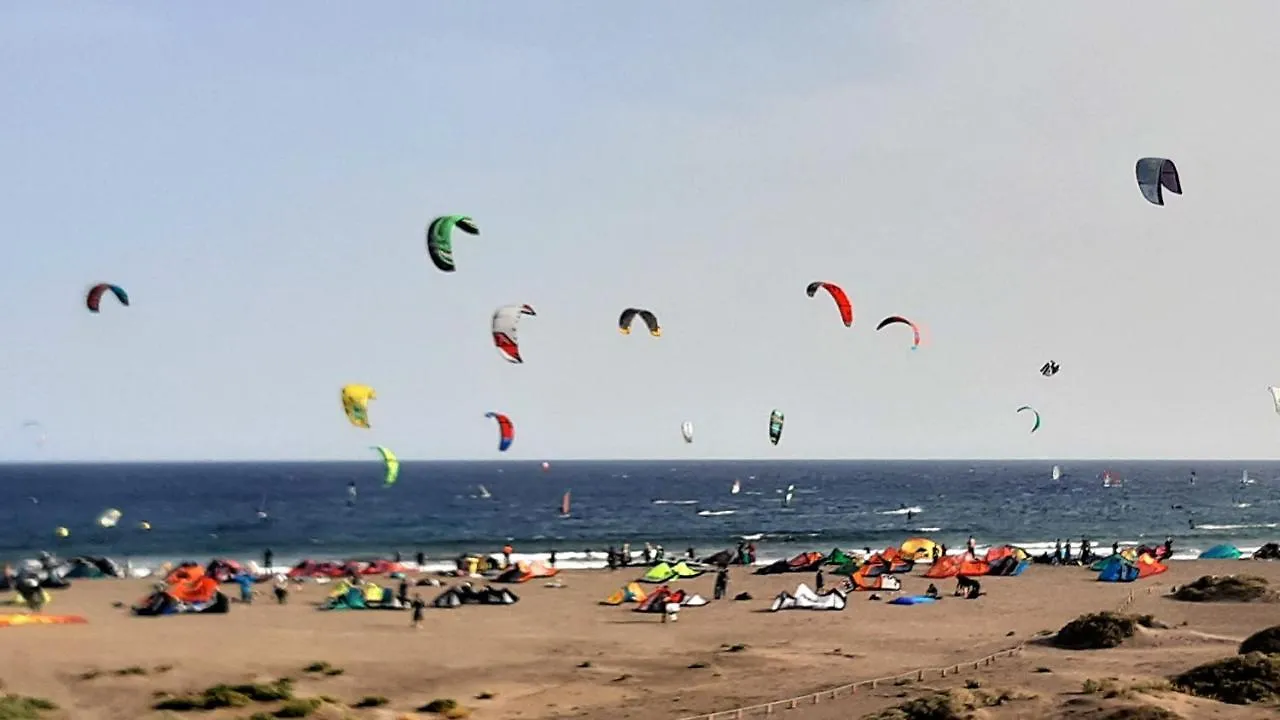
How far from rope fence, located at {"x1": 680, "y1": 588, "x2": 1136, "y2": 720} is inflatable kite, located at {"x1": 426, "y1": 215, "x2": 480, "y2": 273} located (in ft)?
32.3

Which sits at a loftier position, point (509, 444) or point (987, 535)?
point (509, 444)

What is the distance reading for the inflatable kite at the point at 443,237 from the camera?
23672 millimetres

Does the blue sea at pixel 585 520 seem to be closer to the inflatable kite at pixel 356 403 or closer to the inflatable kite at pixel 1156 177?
the inflatable kite at pixel 356 403

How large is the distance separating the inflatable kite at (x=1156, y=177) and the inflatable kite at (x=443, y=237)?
464 inches

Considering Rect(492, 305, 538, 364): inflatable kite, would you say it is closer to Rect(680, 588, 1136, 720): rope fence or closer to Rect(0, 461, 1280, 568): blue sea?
Rect(680, 588, 1136, 720): rope fence

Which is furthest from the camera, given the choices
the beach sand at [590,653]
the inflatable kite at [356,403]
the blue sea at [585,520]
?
the blue sea at [585,520]

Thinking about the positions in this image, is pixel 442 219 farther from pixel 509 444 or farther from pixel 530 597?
pixel 530 597

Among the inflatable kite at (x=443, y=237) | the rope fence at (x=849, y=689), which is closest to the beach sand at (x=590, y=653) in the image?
the rope fence at (x=849, y=689)

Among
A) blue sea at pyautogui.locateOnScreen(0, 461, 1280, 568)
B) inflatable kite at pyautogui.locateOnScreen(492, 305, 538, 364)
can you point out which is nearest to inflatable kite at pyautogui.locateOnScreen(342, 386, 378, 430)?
inflatable kite at pyautogui.locateOnScreen(492, 305, 538, 364)

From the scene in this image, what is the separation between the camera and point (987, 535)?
7562 centimetres

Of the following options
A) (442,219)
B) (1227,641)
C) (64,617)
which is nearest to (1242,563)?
(1227,641)

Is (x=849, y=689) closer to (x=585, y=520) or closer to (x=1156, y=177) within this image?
(x=1156, y=177)

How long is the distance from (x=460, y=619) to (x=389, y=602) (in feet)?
8.18

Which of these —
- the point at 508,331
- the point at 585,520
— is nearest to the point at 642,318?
the point at 508,331
